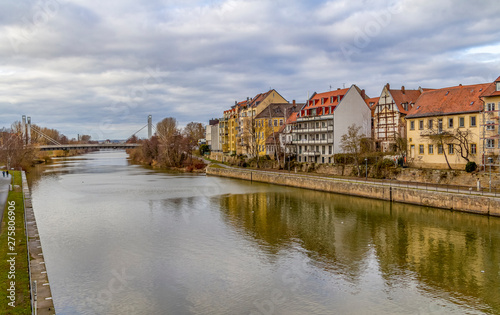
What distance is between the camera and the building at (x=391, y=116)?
153 ft

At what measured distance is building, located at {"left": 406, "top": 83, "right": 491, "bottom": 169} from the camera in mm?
34344

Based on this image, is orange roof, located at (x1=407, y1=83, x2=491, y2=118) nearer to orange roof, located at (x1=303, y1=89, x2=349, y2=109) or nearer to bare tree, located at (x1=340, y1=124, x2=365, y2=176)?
bare tree, located at (x1=340, y1=124, x2=365, y2=176)

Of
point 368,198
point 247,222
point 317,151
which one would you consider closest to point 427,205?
point 368,198

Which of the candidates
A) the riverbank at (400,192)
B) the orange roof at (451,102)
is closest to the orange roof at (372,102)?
the orange roof at (451,102)

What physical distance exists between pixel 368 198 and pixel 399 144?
39.4 ft

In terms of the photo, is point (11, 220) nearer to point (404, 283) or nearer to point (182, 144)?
point (404, 283)

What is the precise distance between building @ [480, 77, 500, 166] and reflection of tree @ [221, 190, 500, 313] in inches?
292

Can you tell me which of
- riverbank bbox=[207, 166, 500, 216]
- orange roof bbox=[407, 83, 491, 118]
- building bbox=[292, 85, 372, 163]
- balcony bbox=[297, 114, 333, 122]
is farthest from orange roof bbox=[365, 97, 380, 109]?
riverbank bbox=[207, 166, 500, 216]

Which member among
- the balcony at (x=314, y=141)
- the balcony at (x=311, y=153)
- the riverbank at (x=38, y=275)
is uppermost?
the balcony at (x=314, y=141)

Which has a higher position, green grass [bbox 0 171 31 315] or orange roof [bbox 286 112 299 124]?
orange roof [bbox 286 112 299 124]

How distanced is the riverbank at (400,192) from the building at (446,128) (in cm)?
529

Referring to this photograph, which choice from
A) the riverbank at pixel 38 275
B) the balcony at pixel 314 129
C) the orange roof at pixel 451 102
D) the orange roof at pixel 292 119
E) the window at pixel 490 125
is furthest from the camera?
the orange roof at pixel 292 119

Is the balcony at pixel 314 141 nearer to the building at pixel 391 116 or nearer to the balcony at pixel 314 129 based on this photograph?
the balcony at pixel 314 129

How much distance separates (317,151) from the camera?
52.5 m
